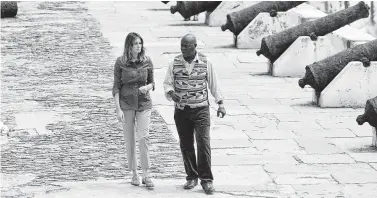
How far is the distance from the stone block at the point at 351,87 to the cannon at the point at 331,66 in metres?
0.14

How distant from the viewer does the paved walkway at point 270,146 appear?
38.9ft

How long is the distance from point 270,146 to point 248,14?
1007 cm

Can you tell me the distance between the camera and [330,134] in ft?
48.9

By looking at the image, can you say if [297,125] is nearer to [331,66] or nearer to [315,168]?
[331,66]

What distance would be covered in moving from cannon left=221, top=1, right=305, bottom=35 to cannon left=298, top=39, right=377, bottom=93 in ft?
22.0

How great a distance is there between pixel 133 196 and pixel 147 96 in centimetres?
106

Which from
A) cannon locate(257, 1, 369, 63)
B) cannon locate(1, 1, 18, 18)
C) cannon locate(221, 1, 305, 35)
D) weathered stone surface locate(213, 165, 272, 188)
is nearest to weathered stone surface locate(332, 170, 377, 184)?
weathered stone surface locate(213, 165, 272, 188)

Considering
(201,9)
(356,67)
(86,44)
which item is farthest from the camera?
(201,9)

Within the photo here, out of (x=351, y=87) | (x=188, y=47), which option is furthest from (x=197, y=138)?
(x=351, y=87)

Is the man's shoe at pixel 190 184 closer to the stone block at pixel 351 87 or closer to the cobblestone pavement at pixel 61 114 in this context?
the cobblestone pavement at pixel 61 114

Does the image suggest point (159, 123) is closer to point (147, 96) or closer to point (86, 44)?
point (147, 96)

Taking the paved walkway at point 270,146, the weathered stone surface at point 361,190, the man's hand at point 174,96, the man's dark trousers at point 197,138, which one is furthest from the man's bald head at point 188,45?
the weathered stone surface at point 361,190

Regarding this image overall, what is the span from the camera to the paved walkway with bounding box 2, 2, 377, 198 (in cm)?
1186

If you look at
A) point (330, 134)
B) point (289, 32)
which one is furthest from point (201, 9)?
point (330, 134)
